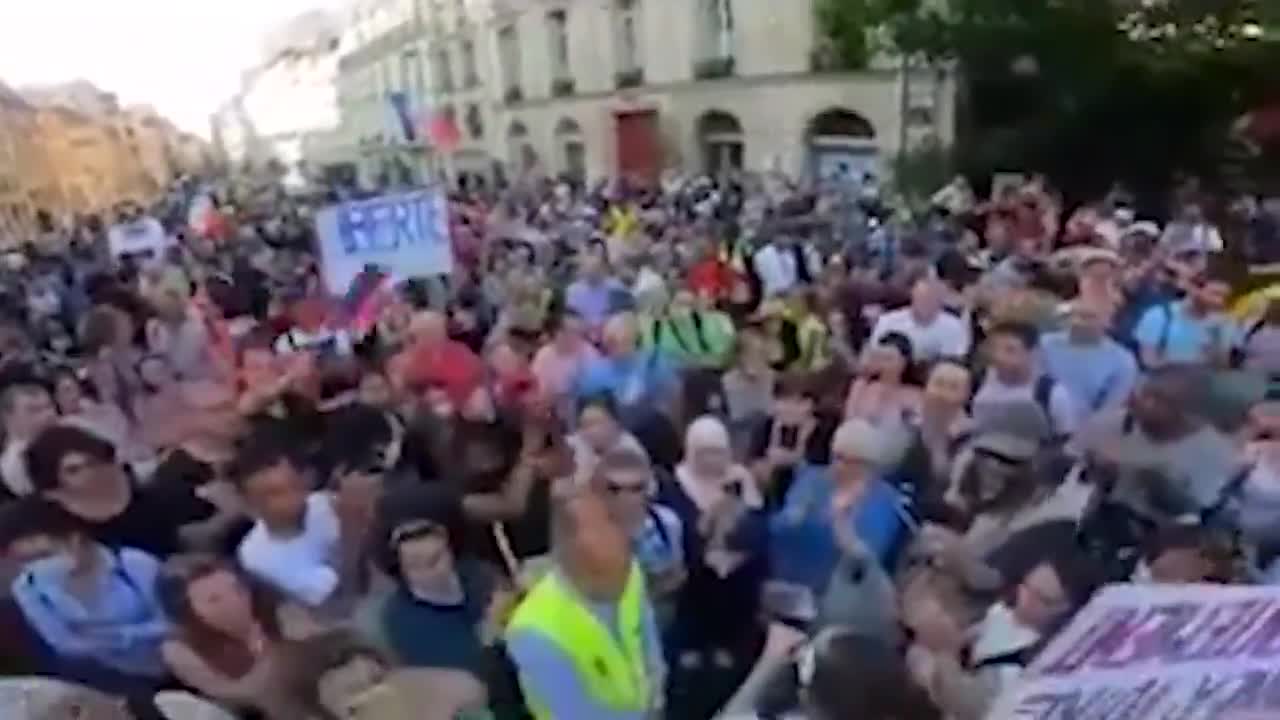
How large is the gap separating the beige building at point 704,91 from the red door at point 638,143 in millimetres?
19

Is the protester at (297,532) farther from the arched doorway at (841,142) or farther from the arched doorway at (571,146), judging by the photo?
the arched doorway at (571,146)

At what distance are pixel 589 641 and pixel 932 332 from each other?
13.0 feet

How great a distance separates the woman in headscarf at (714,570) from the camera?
4625 millimetres

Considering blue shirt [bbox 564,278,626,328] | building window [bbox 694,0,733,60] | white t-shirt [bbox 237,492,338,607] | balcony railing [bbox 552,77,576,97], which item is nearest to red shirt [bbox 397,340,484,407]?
blue shirt [bbox 564,278,626,328]

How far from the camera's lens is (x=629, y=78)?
19.6 m


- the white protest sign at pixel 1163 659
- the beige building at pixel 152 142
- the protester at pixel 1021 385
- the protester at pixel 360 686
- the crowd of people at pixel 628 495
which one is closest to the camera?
the white protest sign at pixel 1163 659

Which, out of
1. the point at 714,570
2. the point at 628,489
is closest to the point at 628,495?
the point at 628,489

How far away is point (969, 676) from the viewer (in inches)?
158

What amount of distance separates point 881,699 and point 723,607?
1.06 metres

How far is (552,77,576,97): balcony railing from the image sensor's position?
20031 mm

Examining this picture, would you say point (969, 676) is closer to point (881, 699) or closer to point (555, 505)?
point (881, 699)

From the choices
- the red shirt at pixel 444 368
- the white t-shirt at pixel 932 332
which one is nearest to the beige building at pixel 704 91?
the white t-shirt at pixel 932 332

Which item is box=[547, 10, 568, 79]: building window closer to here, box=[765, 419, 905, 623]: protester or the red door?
the red door

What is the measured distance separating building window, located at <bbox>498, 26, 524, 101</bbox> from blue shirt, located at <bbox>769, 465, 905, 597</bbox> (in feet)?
51.1
